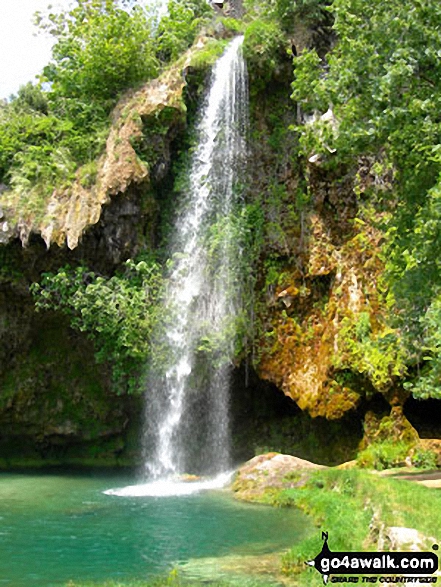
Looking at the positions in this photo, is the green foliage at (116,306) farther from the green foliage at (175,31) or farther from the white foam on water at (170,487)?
the green foliage at (175,31)

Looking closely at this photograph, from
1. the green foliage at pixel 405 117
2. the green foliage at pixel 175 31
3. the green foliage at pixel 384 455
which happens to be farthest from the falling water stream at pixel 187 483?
the green foliage at pixel 405 117

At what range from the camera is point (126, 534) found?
11688mm

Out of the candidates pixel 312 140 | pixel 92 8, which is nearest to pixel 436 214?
pixel 312 140

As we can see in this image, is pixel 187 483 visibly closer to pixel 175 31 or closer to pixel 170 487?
pixel 170 487

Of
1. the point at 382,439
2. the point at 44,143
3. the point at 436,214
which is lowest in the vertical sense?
the point at 382,439

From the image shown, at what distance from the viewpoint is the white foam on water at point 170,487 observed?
16.8 meters

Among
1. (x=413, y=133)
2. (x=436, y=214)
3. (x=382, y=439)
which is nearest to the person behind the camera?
(x=436, y=214)

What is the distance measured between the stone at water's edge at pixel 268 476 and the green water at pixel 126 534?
59 centimetres

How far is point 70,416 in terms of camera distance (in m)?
24.6

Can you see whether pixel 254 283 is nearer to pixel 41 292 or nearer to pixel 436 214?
pixel 41 292

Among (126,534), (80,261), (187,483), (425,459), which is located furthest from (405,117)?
(80,261)

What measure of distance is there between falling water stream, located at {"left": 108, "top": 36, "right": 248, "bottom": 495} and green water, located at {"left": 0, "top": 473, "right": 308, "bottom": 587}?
4902 mm

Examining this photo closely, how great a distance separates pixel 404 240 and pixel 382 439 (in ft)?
19.4

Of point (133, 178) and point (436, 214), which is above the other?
point (133, 178)
